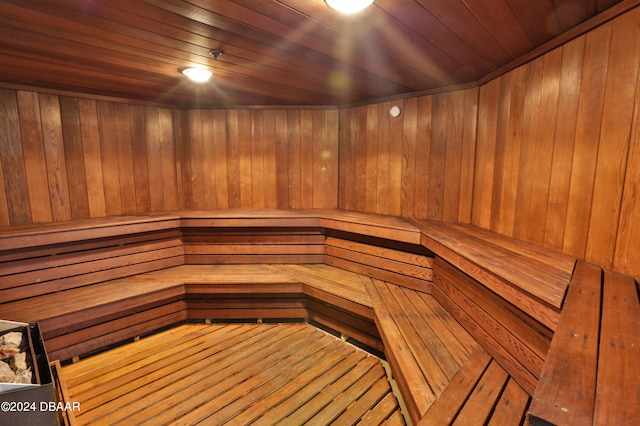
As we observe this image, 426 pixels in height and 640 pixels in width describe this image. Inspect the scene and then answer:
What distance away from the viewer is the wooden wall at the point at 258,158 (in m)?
3.83

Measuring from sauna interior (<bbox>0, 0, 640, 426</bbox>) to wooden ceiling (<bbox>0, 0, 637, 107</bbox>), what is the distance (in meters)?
0.02

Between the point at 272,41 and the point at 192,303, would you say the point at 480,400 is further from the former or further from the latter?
the point at 192,303

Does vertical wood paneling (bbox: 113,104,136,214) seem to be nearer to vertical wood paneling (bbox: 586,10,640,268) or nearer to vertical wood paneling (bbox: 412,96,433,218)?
vertical wood paneling (bbox: 412,96,433,218)

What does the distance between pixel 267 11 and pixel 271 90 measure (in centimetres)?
159

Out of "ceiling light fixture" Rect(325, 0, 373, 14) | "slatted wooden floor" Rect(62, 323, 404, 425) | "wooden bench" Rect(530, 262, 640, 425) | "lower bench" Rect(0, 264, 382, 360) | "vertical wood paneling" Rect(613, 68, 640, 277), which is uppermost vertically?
"ceiling light fixture" Rect(325, 0, 373, 14)

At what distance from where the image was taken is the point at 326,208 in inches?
156

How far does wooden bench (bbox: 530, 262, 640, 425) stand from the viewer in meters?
0.70

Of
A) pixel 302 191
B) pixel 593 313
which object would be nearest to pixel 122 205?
pixel 302 191

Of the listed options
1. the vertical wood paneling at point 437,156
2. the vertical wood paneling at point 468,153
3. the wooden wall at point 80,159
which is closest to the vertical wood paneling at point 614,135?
the vertical wood paneling at point 468,153

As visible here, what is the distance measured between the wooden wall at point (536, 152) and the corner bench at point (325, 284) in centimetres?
20

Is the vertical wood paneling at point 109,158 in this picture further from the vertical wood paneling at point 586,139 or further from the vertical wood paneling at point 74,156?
the vertical wood paneling at point 586,139

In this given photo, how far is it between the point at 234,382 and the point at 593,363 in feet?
6.72

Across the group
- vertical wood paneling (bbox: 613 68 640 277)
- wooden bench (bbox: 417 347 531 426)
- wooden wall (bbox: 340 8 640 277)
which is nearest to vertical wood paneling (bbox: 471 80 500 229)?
wooden wall (bbox: 340 8 640 277)

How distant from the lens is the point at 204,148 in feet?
12.7
